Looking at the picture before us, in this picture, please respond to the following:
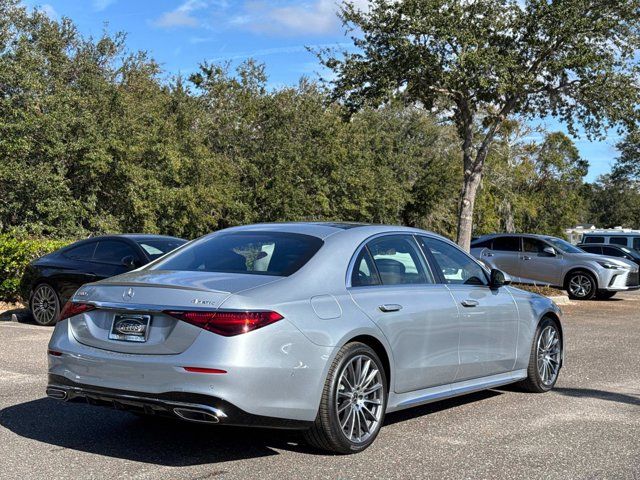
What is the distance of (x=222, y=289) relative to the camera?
16.6 feet

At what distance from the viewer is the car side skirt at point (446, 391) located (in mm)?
5855

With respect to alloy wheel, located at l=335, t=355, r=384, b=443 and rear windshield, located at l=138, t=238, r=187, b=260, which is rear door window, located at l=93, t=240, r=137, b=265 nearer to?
rear windshield, located at l=138, t=238, r=187, b=260

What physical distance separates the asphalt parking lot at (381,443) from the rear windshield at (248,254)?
4.12 feet

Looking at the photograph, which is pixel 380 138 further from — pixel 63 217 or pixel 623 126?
pixel 63 217

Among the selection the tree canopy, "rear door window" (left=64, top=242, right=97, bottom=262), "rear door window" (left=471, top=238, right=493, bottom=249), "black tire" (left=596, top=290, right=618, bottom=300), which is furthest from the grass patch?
"rear door window" (left=64, top=242, right=97, bottom=262)

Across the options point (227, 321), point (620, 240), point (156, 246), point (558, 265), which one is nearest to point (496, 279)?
point (227, 321)

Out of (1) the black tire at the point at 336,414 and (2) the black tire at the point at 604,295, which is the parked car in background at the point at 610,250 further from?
(1) the black tire at the point at 336,414

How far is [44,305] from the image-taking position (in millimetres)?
12617

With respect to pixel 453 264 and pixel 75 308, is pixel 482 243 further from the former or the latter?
pixel 75 308

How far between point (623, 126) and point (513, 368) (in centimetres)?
1539

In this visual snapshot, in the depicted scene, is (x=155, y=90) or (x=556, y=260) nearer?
(x=556, y=260)

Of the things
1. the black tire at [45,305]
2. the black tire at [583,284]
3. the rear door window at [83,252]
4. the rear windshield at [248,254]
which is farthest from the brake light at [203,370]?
the black tire at [583,284]

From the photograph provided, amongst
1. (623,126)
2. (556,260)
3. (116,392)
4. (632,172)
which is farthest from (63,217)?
(632,172)

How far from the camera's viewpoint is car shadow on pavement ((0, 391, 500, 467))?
5371mm
